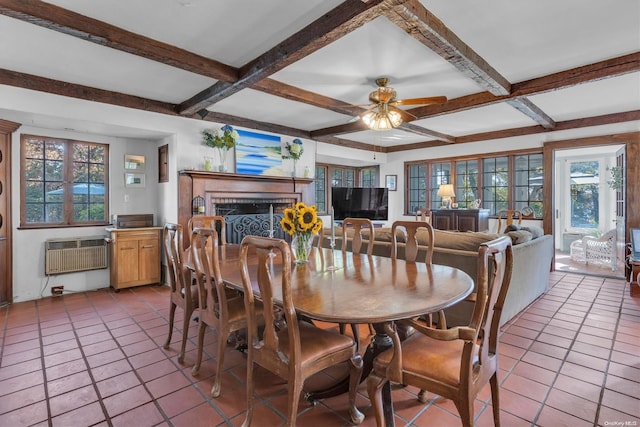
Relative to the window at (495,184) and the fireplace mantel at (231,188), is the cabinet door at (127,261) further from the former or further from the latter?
the window at (495,184)

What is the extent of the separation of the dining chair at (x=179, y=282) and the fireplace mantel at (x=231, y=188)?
5.85ft

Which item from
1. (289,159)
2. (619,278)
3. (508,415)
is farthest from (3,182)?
(619,278)

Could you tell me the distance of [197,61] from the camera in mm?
2889

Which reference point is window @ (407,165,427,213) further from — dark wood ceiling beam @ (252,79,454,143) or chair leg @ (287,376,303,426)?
chair leg @ (287,376,303,426)

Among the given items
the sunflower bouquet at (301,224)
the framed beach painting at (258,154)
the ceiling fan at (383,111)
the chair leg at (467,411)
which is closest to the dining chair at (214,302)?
the sunflower bouquet at (301,224)

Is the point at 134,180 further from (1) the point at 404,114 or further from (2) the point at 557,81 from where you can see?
(2) the point at 557,81

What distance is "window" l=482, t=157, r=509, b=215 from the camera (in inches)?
249

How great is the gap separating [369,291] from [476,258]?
5.12 feet

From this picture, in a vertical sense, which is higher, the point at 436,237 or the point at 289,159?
the point at 289,159

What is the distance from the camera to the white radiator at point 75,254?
406 centimetres

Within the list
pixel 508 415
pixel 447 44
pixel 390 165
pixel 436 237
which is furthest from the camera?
pixel 390 165

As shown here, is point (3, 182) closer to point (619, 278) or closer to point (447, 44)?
point (447, 44)

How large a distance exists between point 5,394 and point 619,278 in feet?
23.1

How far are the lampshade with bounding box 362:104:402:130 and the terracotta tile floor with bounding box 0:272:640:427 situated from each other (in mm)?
2465
